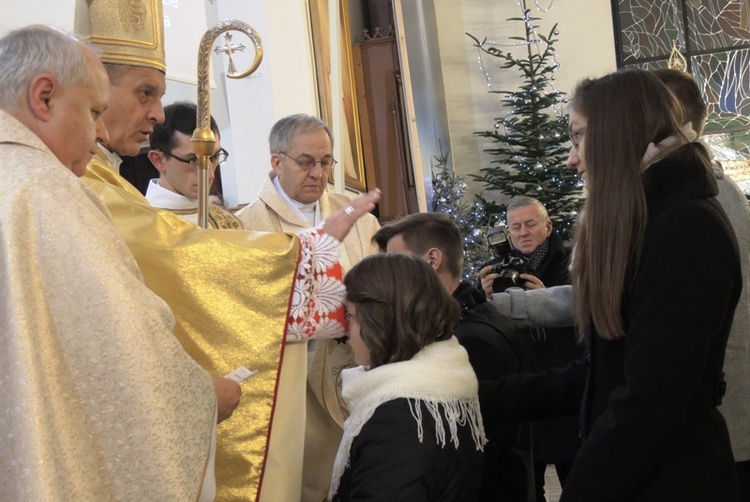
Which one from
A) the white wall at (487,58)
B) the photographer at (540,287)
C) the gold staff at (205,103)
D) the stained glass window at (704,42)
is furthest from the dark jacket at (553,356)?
the stained glass window at (704,42)

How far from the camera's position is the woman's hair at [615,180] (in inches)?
80.4

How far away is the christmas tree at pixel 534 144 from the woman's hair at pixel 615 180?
845cm

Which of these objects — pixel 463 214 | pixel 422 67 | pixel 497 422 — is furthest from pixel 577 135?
pixel 422 67

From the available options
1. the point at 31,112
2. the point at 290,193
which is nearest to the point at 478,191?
the point at 290,193

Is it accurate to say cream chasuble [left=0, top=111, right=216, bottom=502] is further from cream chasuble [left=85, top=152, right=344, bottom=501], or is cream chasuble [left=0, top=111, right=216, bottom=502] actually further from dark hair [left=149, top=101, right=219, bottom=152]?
dark hair [left=149, top=101, right=219, bottom=152]

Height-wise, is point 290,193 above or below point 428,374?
above

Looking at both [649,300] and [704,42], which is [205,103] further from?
[704,42]

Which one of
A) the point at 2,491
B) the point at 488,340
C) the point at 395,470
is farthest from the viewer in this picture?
the point at 488,340

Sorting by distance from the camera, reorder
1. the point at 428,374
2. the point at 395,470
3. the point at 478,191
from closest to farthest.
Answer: the point at 395,470, the point at 428,374, the point at 478,191

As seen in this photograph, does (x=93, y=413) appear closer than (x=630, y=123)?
Yes

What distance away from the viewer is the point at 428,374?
7.08 ft

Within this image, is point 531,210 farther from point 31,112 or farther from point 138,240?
point 31,112

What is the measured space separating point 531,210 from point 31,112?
12.8ft

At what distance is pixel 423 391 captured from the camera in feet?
7.00
